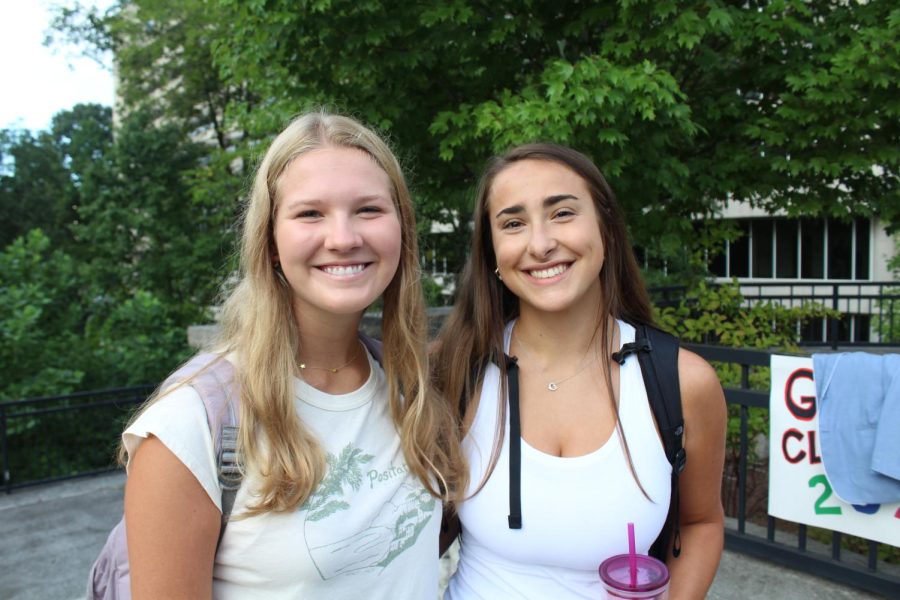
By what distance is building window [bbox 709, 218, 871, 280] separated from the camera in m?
21.1

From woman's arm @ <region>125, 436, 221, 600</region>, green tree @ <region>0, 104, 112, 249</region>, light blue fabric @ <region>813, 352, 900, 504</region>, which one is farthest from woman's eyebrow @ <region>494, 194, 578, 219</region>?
green tree @ <region>0, 104, 112, 249</region>

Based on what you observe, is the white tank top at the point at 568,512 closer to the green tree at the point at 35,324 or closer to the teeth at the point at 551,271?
the teeth at the point at 551,271

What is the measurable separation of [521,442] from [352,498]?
522 mm

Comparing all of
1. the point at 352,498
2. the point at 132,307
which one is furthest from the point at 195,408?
the point at 132,307

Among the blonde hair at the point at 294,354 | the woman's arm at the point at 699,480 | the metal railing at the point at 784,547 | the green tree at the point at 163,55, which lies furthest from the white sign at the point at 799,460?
the green tree at the point at 163,55

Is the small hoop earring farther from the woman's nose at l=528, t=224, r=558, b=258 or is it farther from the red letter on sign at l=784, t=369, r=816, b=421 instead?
the red letter on sign at l=784, t=369, r=816, b=421

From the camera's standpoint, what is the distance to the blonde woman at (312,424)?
1.37 m

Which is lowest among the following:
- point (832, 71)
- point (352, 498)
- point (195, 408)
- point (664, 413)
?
point (352, 498)

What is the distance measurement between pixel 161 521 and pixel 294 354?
0.49 metres

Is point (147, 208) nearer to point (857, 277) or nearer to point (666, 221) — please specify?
point (666, 221)

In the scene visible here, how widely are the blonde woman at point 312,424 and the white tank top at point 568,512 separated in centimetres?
15

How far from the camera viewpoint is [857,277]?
21203mm

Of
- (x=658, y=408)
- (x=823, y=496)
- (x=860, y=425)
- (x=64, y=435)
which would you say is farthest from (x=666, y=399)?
(x=64, y=435)

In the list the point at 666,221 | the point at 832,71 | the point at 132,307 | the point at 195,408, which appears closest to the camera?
the point at 195,408
